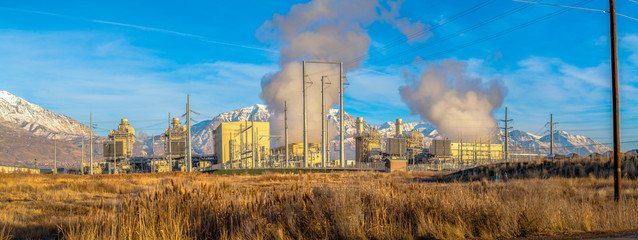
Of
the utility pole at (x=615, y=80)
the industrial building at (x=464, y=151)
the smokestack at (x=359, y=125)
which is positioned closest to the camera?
the utility pole at (x=615, y=80)

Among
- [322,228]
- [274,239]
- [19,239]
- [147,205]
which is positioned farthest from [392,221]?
[19,239]

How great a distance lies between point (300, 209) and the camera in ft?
38.9

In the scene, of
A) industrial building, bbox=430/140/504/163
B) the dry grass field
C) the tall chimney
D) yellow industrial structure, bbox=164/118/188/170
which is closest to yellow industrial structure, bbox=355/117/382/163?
the tall chimney

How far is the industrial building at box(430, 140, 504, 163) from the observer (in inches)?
3784

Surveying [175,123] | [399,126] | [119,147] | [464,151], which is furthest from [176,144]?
[464,151]

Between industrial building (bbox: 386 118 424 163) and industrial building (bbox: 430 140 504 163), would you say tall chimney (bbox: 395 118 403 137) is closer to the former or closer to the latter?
industrial building (bbox: 386 118 424 163)

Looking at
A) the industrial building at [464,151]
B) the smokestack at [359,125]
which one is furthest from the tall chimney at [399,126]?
the industrial building at [464,151]

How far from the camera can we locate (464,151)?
11244 centimetres

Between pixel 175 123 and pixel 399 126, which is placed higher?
pixel 175 123

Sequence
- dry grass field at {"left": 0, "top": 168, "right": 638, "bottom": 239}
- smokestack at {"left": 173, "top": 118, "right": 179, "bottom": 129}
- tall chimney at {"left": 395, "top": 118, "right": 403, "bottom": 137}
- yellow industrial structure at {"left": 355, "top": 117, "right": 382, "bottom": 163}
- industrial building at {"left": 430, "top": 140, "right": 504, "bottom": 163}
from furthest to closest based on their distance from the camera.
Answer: smokestack at {"left": 173, "top": 118, "right": 179, "bottom": 129} < tall chimney at {"left": 395, "top": 118, "right": 403, "bottom": 137} < yellow industrial structure at {"left": 355, "top": 117, "right": 382, "bottom": 163} < industrial building at {"left": 430, "top": 140, "right": 504, "bottom": 163} < dry grass field at {"left": 0, "top": 168, "right": 638, "bottom": 239}

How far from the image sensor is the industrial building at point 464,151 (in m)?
96.1

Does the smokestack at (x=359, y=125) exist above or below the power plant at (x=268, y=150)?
above

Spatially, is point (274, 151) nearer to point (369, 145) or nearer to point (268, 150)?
point (268, 150)

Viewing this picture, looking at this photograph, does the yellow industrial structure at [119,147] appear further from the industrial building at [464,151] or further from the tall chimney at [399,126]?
the industrial building at [464,151]
